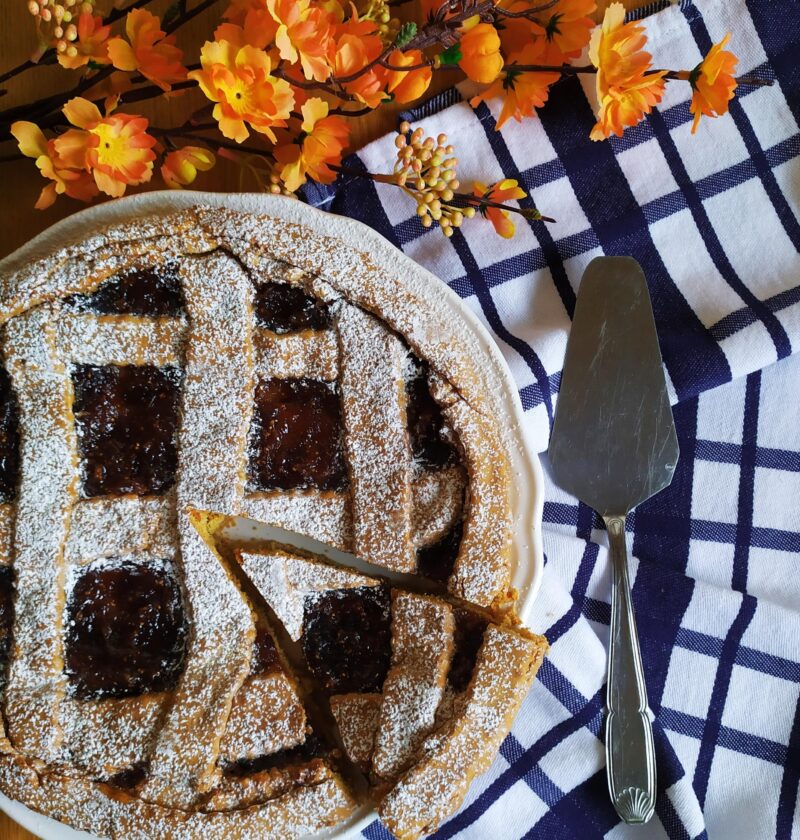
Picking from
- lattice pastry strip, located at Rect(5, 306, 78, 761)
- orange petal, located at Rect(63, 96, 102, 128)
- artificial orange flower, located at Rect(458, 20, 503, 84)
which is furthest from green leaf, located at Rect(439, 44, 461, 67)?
lattice pastry strip, located at Rect(5, 306, 78, 761)

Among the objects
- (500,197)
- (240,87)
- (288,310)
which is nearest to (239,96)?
(240,87)

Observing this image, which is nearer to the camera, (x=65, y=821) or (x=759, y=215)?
(x=65, y=821)

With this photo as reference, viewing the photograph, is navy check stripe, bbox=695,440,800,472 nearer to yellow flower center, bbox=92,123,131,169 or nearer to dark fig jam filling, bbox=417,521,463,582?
dark fig jam filling, bbox=417,521,463,582

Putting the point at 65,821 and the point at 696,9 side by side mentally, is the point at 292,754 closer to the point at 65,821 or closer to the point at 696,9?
the point at 65,821

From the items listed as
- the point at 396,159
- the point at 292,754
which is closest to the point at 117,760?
the point at 292,754

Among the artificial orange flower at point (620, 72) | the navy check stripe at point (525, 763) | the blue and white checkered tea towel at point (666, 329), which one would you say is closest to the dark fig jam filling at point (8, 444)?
the blue and white checkered tea towel at point (666, 329)

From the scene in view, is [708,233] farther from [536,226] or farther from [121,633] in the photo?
[121,633]
